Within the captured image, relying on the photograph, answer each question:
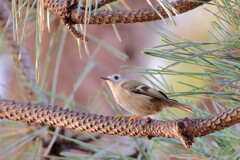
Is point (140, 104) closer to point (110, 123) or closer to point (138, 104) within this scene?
point (138, 104)

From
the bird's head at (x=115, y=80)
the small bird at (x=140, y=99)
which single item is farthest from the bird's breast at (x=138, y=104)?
the bird's head at (x=115, y=80)

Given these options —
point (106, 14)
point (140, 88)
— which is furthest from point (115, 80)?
point (106, 14)

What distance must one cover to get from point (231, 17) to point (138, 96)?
0.62 metres

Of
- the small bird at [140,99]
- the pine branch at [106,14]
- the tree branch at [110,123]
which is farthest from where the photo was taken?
the small bird at [140,99]

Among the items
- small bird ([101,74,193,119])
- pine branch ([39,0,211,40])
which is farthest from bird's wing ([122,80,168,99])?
pine branch ([39,0,211,40])

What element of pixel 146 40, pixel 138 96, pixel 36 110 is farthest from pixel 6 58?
pixel 36 110

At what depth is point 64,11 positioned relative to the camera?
2.57 ft

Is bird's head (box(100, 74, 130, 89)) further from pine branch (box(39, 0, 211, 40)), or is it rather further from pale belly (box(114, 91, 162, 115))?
pine branch (box(39, 0, 211, 40))

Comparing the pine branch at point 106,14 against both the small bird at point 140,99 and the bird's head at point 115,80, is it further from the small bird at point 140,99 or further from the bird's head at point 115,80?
the bird's head at point 115,80

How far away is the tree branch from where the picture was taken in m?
0.64

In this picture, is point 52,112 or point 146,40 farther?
point 146,40

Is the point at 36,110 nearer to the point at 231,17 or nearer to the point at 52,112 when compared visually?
the point at 52,112

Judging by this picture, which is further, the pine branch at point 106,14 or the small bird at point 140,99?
the small bird at point 140,99

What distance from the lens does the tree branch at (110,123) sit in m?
0.64
